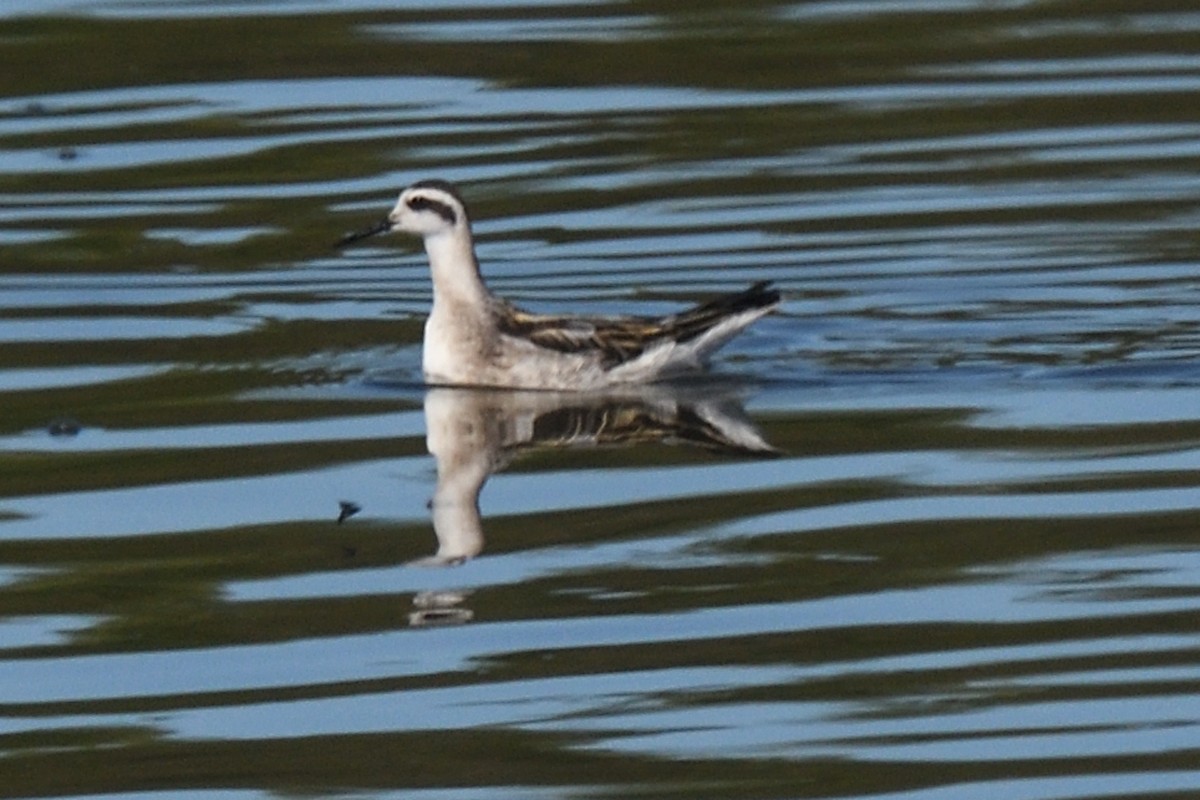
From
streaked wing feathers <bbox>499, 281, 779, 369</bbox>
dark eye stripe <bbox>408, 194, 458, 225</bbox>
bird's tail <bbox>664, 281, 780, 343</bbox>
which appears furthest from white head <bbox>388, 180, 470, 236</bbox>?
bird's tail <bbox>664, 281, 780, 343</bbox>

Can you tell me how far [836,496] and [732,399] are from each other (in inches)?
105

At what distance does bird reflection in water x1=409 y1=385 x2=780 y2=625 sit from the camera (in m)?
13.8

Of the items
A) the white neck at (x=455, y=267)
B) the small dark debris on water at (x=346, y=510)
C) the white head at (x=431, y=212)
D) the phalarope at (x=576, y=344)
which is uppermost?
the white head at (x=431, y=212)

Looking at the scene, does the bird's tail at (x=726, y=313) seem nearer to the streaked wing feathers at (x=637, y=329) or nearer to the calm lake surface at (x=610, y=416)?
the streaked wing feathers at (x=637, y=329)

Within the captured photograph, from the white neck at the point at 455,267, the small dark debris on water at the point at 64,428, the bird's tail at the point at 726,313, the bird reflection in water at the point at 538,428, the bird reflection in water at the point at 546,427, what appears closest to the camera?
the bird reflection in water at the point at 538,428

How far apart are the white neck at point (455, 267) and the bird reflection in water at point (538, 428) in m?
0.66

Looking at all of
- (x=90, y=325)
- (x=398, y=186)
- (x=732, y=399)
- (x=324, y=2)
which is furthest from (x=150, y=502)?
(x=324, y=2)

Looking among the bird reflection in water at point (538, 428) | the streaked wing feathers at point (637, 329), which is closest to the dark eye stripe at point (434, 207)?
the streaked wing feathers at point (637, 329)

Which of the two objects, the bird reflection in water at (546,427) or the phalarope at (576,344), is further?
the phalarope at (576,344)

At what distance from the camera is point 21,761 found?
1041 cm

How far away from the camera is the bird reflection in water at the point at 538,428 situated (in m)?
13.8

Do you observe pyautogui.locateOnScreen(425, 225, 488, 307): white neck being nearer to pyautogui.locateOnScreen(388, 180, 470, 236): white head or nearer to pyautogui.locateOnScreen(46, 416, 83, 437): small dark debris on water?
pyautogui.locateOnScreen(388, 180, 470, 236): white head

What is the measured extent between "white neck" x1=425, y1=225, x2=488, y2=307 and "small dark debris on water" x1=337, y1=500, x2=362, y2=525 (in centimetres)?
356

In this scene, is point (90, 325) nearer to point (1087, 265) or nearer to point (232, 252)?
point (232, 252)
